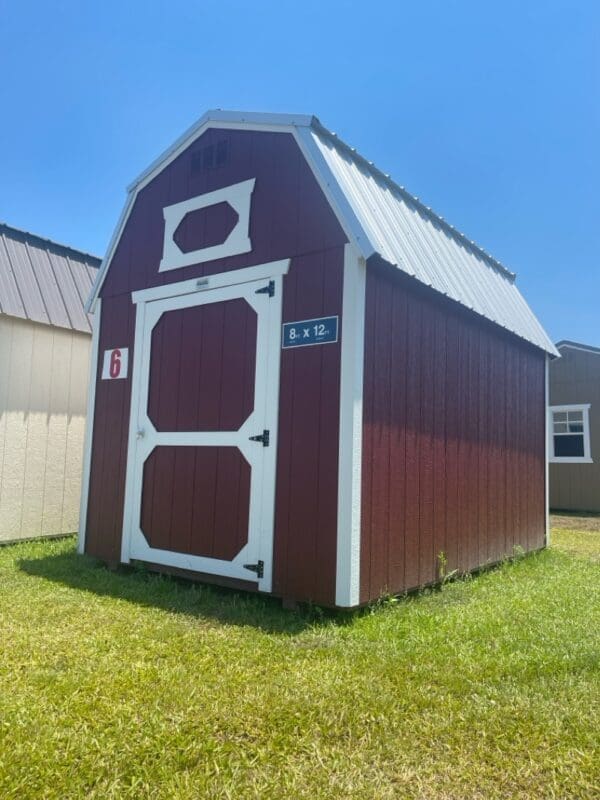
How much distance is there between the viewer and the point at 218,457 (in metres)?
4.48

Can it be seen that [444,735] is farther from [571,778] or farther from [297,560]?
[297,560]

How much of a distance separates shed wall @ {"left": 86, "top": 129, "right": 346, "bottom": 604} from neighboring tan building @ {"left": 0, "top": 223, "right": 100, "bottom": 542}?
137cm

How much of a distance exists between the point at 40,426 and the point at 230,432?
3286mm

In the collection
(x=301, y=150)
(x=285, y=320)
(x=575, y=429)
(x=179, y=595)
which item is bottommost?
(x=179, y=595)

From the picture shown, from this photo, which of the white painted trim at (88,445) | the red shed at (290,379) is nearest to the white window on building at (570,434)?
the red shed at (290,379)

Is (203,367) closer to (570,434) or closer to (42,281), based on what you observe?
(42,281)

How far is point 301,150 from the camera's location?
4.32 metres

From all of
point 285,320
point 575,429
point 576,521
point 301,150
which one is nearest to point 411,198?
point 301,150

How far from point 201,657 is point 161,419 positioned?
98.2 inches

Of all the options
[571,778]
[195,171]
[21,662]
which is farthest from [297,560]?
[195,171]

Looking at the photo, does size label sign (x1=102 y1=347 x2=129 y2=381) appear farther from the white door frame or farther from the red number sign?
the white door frame

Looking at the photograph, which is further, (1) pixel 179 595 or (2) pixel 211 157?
(2) pixel 211 157

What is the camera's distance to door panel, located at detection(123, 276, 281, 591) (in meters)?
4.21

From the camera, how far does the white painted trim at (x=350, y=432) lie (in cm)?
366
